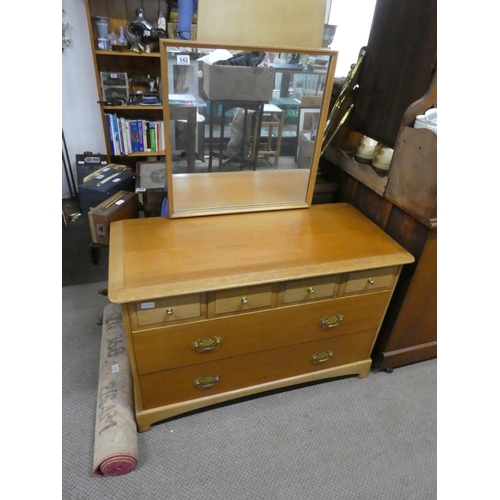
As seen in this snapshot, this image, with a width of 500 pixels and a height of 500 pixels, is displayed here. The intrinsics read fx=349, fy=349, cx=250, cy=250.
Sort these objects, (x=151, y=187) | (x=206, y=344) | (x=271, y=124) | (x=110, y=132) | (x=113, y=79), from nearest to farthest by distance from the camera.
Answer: (x=206, y=344)
(x=271, y=124)
(x=151, y=187)
(x=113, y=79)
(x=110, y=132)

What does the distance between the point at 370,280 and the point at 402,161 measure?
0.45 m

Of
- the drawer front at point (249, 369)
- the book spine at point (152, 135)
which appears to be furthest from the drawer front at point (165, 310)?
the book spine at point (152, 135)

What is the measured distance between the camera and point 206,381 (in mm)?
1309

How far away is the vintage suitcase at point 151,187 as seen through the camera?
1544 mm

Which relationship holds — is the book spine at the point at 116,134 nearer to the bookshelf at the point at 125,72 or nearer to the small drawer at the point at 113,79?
the bookshelf at the point at 125,72

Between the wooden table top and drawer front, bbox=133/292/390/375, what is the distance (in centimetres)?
16

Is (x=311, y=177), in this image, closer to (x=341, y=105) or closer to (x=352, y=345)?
(x=341, y=105)

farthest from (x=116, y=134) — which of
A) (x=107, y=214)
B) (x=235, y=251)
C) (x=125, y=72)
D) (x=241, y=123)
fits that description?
(x=235, y=251)

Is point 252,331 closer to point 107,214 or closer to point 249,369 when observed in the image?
point 249,369

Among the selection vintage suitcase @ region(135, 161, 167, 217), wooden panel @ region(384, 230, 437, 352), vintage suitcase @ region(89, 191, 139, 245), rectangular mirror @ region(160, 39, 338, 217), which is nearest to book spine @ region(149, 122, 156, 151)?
vintage suitcase @ region(135, 161, 167, 217)

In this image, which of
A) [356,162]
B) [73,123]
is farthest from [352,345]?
[73,123]

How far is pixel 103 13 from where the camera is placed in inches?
90.0

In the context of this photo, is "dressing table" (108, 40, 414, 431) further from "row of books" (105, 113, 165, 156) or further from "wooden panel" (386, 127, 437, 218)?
"row of books" (105, 113, 165, 156)

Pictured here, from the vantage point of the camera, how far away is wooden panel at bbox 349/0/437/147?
1.16 meters
